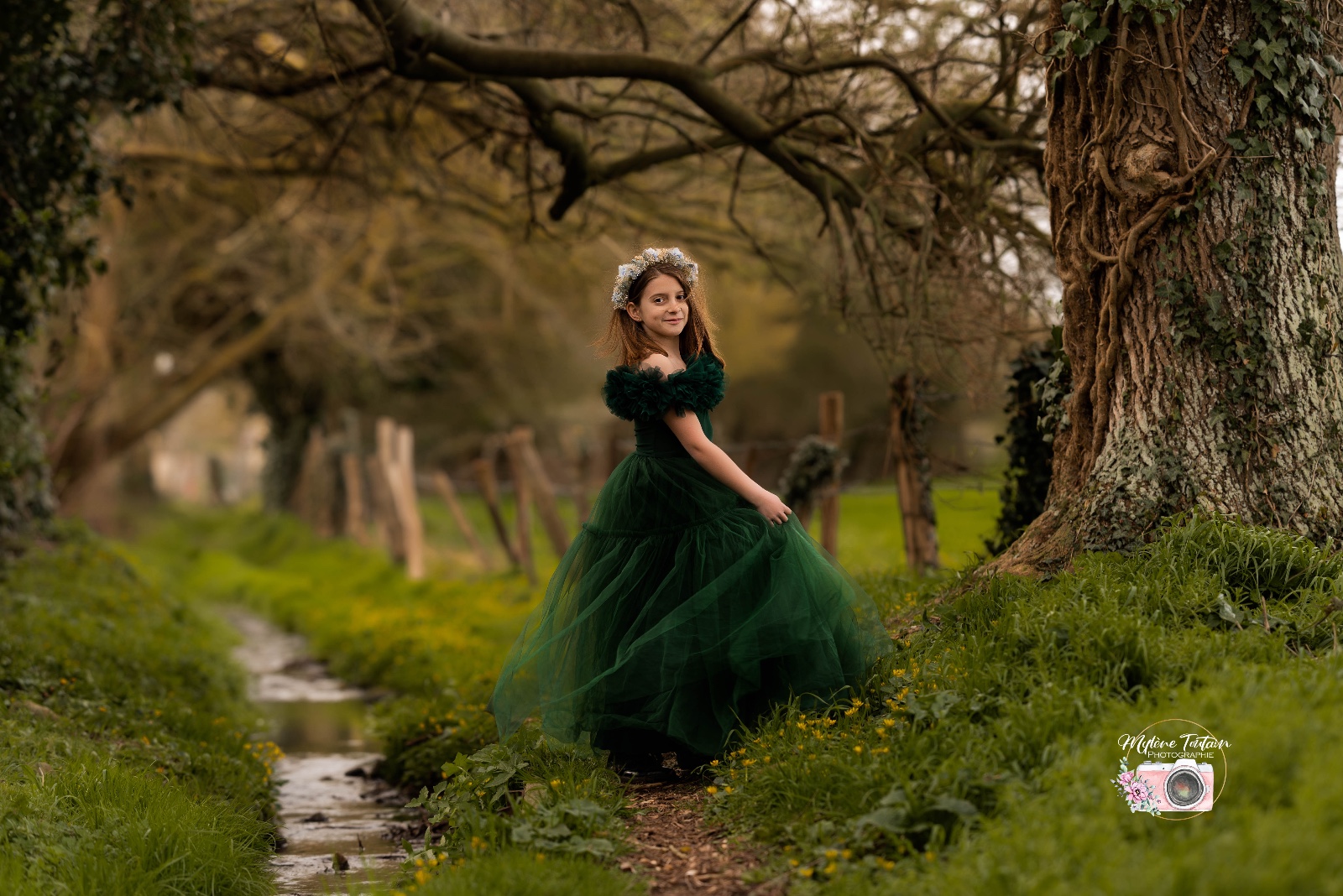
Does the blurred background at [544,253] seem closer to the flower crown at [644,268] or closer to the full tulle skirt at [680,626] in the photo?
the flower crown at [644,268]

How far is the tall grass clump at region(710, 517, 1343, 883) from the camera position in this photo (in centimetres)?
337

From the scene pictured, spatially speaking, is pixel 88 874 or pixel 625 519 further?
pixel 625 519

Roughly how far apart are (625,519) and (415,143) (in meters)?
7.64

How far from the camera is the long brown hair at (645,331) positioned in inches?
188

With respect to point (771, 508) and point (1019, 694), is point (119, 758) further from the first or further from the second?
point (1019, 694)

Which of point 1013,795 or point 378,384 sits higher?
point 378,384

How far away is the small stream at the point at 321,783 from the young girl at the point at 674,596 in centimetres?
100

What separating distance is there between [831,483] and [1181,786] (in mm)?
5452

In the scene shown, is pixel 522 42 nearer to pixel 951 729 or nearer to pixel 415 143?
pixel 415 143

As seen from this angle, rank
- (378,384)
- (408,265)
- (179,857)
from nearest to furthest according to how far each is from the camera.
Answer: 1. (179,857)
2. (408,265)
3. (378,384)

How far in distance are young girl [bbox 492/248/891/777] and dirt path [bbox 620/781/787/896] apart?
0.29 m

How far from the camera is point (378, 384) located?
22719 millimetres

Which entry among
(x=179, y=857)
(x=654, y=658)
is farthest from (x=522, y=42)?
(x=179, y=857)

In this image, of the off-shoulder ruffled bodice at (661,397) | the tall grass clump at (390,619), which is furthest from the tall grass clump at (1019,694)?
the tall grass clump at (390,619)
